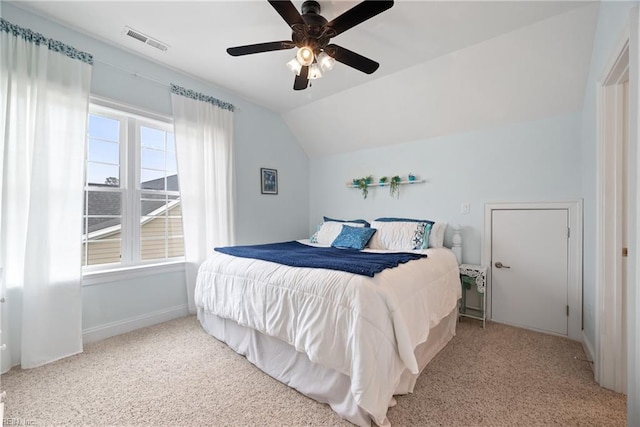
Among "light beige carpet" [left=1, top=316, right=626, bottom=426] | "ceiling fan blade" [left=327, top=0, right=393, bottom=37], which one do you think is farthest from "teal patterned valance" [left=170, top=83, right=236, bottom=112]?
"light beige carpet" [left=1, top=316, right=626, bottom=426]

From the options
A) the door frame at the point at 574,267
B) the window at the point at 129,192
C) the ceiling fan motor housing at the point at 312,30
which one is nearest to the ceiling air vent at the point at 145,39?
the window at the point at 129,192

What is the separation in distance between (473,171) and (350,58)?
1.96m

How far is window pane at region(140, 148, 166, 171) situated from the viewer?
2.89m

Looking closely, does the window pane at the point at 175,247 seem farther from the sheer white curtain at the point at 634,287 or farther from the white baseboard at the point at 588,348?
the white baseboard at the point at 588,348

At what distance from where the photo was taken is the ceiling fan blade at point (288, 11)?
155 centimetres

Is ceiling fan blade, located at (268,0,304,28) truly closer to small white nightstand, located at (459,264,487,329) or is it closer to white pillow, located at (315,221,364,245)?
white pillow, located at (315,221,364,245)

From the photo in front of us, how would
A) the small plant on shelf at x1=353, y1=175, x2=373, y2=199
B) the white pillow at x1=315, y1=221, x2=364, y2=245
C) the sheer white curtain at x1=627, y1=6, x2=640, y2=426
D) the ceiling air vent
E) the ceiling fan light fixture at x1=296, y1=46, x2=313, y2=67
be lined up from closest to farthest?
1. the sheer white curtain at x1=627, y1=6, x2=640, y2=426
2. the ceiling fan light fixture at x1=296, y1=46, x2=313, y2=67
3. the ceiling air vent
4. the white pillow at x1=315, y1=221, x2=364, y2=245
5. the small plant on shelf at x1=353, y1=175, x2=373, y2=199

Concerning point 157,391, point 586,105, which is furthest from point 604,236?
point 157,391

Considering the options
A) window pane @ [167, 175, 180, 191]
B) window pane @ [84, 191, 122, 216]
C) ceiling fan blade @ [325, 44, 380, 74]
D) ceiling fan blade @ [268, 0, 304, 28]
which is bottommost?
window pane @ [84, 191, 122, 216]

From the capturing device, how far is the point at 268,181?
156 inches

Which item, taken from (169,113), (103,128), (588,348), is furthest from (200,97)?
(588,348)

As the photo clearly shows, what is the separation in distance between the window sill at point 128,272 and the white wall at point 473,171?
7.84ft

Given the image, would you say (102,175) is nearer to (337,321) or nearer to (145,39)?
(145,39)

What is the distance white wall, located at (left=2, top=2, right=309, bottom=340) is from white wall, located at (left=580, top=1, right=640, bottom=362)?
3.37 metres
